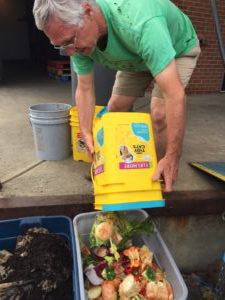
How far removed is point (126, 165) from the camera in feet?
5.19

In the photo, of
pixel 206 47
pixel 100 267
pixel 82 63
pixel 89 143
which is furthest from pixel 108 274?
pixel 206 47

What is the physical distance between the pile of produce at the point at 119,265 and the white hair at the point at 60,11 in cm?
105

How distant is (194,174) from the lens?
8.71ft

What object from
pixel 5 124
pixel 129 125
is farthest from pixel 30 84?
pixel 129 125

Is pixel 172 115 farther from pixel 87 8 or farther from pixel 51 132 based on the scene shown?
pixel 51 132

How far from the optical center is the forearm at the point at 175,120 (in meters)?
1.57

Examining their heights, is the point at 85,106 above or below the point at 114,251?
above

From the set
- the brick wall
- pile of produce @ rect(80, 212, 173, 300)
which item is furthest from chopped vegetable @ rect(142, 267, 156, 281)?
the brick wall

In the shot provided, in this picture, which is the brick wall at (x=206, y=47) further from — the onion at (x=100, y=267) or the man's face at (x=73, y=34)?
the onion at (x=100, y=267)

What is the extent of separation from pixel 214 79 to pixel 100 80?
377 centimetres

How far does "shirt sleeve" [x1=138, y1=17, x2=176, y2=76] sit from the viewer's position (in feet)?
4.82

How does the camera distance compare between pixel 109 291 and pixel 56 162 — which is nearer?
pixel 109 291

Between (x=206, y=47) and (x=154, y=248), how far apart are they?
15.3 feet

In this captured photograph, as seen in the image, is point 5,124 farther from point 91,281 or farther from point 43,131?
point 91,281
